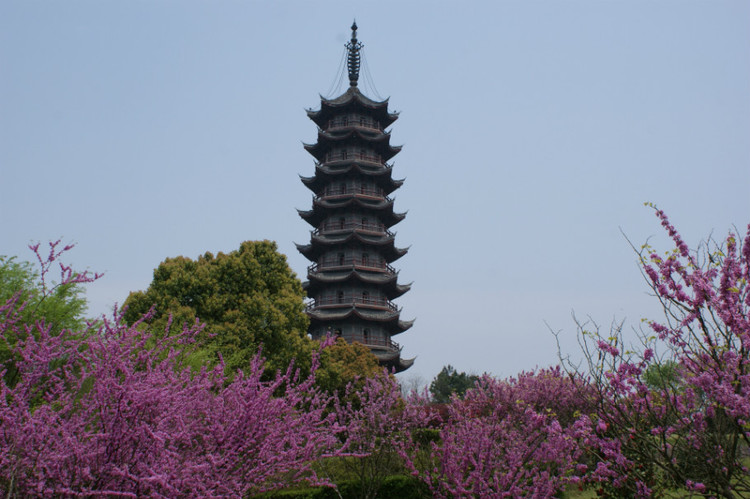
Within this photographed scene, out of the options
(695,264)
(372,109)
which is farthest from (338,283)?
(695,264)

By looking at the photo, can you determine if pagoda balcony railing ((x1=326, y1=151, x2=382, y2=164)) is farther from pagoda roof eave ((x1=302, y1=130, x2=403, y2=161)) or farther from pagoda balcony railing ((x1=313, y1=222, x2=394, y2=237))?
pagoda balcony railing ((x1=313, y1=222, x2=394, y2=237))

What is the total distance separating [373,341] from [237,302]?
1458cm

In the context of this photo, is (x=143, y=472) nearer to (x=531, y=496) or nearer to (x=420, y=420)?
(x=531, y=496)

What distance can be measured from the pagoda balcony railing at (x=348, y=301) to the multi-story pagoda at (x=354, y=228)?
7 centimetres

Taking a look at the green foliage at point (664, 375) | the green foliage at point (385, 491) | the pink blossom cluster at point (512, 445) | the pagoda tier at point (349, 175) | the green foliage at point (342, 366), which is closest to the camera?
the green foliage at point (664, 375)

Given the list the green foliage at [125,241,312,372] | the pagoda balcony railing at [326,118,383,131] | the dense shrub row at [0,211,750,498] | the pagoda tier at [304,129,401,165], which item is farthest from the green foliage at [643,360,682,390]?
the pagoda balcony railing at [326,118,383,131]

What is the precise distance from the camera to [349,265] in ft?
128

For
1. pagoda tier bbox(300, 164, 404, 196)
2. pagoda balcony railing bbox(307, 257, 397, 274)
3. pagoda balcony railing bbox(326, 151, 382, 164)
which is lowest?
pagoda balcony railing bbox(307, 257, 397, 274)

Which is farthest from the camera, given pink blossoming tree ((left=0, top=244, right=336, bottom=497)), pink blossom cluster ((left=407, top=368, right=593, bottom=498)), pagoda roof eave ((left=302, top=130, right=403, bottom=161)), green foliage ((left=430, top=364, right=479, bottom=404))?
green foliage ((left=430, top=364, right=479, bottom=404))

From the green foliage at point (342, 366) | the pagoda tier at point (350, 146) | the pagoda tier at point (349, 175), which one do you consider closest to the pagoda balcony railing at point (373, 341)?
the green foliage at point (342, 366)

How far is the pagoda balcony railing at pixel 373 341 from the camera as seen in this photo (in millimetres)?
36219

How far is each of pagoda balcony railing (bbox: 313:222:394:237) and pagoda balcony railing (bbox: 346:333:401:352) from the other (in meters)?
8.46

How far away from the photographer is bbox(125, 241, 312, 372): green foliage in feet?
74.9

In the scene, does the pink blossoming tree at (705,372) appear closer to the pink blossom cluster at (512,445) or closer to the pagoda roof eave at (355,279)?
the pink blossom cluster at (512,445)
